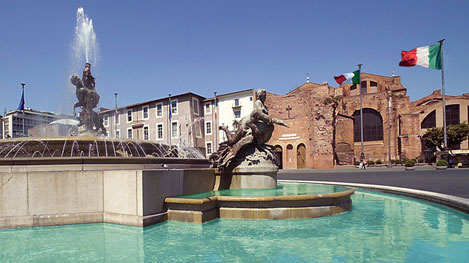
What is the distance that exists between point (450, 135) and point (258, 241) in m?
50.0

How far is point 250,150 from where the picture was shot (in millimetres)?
8383

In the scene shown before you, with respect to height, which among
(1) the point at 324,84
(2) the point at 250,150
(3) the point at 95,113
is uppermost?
(1) the point at 324,84

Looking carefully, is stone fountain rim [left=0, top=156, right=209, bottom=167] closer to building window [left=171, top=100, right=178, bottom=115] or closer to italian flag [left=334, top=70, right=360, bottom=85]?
italian flag [left=334, top=70, right=360, bottom=85]

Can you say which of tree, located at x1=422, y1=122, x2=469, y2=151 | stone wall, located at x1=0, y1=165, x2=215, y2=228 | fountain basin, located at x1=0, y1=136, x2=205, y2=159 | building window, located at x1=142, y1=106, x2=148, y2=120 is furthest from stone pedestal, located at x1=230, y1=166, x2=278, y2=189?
tree, located at x1=422, y1=122, x2=469, y2=151

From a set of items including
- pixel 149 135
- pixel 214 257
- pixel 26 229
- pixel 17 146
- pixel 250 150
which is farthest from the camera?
pixel 149 135

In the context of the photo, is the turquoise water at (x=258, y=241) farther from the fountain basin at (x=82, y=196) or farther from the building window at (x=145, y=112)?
the building window at (x=145, y=112)

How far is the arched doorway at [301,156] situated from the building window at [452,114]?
87.6 ft

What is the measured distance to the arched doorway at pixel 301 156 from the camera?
141ft

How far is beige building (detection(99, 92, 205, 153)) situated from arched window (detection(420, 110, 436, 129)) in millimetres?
38787

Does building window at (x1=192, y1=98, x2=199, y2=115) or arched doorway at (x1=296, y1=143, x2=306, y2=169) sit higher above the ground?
building window at (x1=192, y1=98, x2=199, y2=115)

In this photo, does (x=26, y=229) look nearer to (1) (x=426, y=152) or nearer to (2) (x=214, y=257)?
(2) (x=214, y=257)

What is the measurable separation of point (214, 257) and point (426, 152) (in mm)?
50761

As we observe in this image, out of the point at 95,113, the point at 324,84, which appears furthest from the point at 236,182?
the point at 324,84

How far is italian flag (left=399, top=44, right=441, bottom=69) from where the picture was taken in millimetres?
26703
